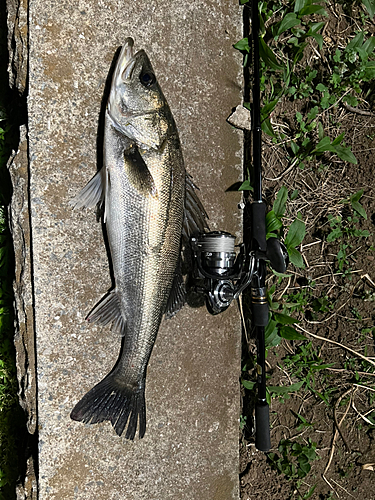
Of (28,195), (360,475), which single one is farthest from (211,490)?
(28,195)

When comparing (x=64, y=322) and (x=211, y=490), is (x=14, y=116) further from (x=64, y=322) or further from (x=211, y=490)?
(x=211, y=490)

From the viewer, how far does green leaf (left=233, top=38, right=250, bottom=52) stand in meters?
3.03

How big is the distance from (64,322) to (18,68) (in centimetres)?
156

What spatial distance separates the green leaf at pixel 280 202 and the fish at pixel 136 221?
0.73 m

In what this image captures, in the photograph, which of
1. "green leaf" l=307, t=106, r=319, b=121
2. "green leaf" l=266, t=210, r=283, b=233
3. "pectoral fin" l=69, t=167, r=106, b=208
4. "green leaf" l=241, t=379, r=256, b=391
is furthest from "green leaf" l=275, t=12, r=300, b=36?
"green leaf" l=241, t=379, r=256, b=391

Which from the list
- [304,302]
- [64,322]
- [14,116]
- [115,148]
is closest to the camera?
[115,148]

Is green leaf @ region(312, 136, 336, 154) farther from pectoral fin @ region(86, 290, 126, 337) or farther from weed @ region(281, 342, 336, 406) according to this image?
pectoral fin @ region(86, 290, 126, 337)

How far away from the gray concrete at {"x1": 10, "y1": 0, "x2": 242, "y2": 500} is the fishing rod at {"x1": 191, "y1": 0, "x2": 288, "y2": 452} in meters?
0.28

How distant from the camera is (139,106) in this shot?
2.38 m

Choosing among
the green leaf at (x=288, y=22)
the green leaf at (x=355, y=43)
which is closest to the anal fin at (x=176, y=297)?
the green leaf at (x=288, y=22)

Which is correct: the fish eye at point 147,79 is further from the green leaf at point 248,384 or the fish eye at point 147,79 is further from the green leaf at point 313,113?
the green leaf at point 248,384

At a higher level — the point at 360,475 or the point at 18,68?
the point at 18,68

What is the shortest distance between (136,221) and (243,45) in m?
1.62

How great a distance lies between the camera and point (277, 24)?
311 centimetres
